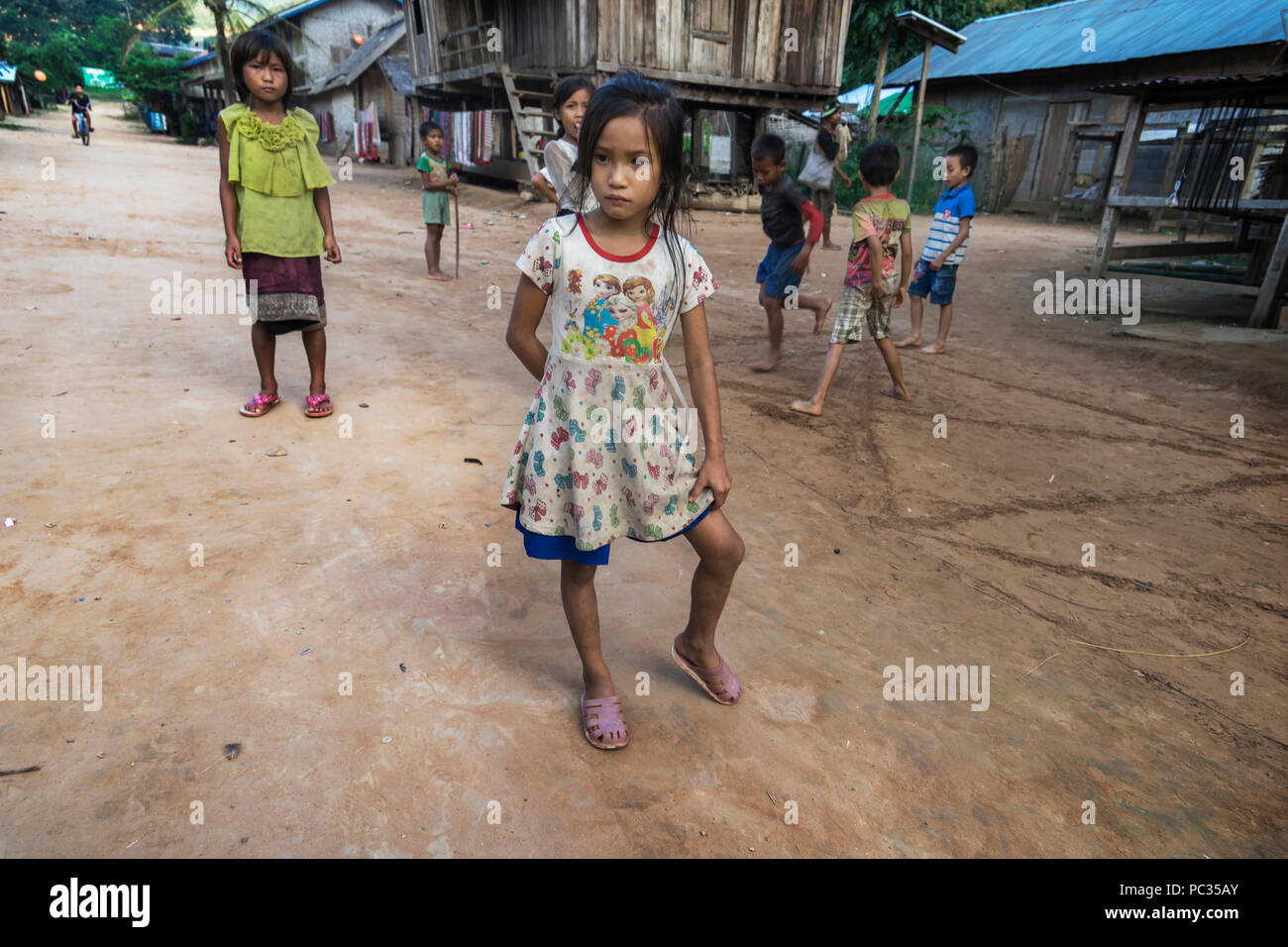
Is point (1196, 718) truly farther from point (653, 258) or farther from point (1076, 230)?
point (1076, 230)

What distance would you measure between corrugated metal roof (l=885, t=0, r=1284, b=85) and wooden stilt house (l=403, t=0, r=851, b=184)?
23.0 feet

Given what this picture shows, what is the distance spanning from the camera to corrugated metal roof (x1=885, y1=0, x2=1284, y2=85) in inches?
571

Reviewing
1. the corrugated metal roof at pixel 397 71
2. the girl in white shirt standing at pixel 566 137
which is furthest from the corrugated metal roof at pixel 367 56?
the girl in white shirt standing at pixel 566 137

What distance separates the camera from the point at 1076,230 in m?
15.3

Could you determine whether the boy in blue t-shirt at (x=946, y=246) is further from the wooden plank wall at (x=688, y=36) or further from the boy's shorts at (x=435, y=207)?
the wooden plank wall at (x=688, y=36)

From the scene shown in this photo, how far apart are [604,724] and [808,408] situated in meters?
3.01

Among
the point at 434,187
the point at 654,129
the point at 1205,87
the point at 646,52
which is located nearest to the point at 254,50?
the point at 654,129

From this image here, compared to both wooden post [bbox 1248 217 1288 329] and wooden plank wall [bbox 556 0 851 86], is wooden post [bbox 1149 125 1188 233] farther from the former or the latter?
wooden post [bbox 1248 217 1288 329]

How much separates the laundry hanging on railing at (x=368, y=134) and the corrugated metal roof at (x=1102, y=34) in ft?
56.3

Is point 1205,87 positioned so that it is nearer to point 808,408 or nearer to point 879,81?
point 808,408

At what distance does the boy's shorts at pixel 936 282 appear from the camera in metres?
5.84

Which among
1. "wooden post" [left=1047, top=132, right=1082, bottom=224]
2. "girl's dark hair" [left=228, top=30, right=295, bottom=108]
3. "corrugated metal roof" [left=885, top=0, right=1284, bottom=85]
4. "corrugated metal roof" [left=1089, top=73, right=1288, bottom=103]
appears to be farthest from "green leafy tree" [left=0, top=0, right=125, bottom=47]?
"corrugated metal roof" [left=1089, top=73, right=1288, bottom=103]
